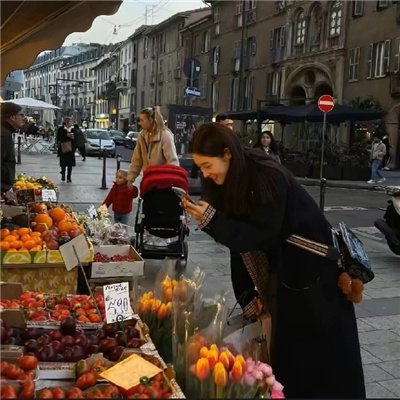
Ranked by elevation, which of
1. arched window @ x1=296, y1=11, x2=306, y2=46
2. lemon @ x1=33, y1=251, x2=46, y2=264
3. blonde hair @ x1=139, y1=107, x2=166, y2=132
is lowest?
lemon @ x1=33, y1=251, x2=46, y2=264

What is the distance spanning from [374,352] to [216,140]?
262 centimetres

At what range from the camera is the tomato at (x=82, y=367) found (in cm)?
223

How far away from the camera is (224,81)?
36.9 meters

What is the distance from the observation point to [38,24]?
3830mm

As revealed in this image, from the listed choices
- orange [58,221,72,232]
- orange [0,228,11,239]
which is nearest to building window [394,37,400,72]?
orange [58,221,72,232]

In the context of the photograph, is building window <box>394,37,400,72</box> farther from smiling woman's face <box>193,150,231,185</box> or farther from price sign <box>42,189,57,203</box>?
smiling woman's face <box>193,150,231,185</box>

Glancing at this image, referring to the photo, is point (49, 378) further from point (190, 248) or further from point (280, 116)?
point (280, 116)

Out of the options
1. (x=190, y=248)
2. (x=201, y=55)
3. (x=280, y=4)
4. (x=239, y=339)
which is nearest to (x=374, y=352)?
(x=239, y=339)

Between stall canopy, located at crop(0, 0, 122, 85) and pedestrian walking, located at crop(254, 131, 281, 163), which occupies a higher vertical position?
stall canopy, located at crop(0, 0, 122, 85)

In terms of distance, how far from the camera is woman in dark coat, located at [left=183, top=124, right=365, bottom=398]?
2324 millimetres

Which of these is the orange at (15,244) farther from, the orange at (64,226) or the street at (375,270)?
the street at (375,270)

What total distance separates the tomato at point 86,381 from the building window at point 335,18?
24922 millimetres

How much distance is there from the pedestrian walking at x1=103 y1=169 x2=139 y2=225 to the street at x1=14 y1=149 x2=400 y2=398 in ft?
2.39

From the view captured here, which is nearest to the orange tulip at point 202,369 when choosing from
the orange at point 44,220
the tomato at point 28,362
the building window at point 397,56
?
the tomato at point 28,362
